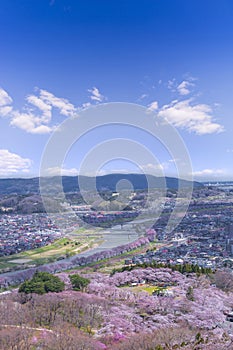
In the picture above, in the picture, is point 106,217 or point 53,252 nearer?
point 53,252

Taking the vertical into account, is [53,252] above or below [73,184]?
below

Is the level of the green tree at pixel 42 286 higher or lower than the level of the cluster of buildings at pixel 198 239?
higher

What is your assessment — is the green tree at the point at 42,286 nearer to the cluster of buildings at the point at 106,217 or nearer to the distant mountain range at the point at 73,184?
the cluster of buildings at the point at 106,217

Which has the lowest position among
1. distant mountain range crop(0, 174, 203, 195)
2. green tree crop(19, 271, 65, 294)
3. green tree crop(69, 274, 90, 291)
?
green tree crop(69, 274, 90, 291)

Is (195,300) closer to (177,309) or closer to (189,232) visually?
(177,309)

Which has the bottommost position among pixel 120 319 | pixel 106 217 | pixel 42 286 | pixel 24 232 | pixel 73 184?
pixel 24 232

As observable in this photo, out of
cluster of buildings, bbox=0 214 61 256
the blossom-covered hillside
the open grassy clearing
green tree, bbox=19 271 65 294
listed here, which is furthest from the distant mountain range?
green tree, bbox=19 271 65 294

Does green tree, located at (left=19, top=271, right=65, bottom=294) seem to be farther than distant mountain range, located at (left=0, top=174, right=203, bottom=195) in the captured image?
No

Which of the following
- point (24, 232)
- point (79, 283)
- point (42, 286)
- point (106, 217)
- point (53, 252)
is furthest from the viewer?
point (106, 217)

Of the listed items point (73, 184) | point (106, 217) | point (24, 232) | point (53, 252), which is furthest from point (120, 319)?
point (73, 184)

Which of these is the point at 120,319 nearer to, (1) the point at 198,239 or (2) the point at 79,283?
(2) the point at 79,283

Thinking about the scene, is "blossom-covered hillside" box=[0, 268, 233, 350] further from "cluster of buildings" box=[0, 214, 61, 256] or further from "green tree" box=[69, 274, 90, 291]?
"cluster of buildings" box=[0, 214, 61, 256]

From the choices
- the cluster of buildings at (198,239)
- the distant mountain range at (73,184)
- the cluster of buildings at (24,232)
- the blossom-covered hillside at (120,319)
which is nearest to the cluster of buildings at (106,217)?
the cluster of buildings at (24,232)
